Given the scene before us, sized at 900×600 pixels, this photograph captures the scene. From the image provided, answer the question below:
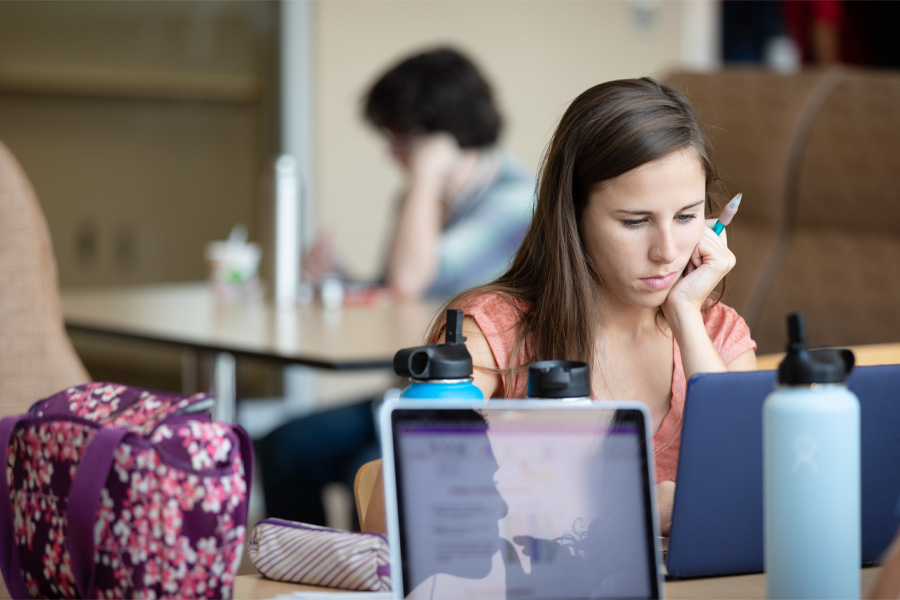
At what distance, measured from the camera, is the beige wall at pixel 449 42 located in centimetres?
389

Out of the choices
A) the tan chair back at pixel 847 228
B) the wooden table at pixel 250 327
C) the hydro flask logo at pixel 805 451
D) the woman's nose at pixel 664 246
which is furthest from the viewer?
the tan chair back at pixel 847 228

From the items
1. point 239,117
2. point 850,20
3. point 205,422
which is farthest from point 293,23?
point 205,422

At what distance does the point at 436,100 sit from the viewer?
99.9 inches

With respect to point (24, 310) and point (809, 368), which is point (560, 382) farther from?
point (24, 310)

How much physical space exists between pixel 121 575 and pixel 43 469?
12 cm

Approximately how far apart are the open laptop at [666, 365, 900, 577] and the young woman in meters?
0.09

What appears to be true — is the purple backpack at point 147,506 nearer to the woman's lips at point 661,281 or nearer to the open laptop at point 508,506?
the open laptop at point 508,506

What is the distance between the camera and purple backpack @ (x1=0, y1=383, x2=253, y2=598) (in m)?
0.72

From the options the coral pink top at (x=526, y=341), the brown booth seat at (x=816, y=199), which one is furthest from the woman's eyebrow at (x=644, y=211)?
the brown booth seat at (x=816, y=199)

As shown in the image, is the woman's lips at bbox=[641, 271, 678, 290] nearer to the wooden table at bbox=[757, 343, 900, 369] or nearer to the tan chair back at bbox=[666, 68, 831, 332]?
the wooden table at bbox=[757, 343, 900, 369]

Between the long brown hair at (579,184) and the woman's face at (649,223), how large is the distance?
1 centimetres

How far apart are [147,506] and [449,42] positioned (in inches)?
136

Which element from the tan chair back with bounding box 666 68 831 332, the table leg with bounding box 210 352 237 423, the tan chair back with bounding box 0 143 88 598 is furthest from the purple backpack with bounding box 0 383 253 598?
the tan chair back with bounding box 666 68 831 332

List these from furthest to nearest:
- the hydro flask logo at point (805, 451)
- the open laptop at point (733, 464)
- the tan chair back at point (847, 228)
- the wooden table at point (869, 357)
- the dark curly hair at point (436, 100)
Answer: the dark curly hair at point (436, 100) < the tan chair back at point (847, 228) < the wooden table at point (869, 357) < the open laptop at point (733, 464) < the hydro flask logo at point (805, 451)
